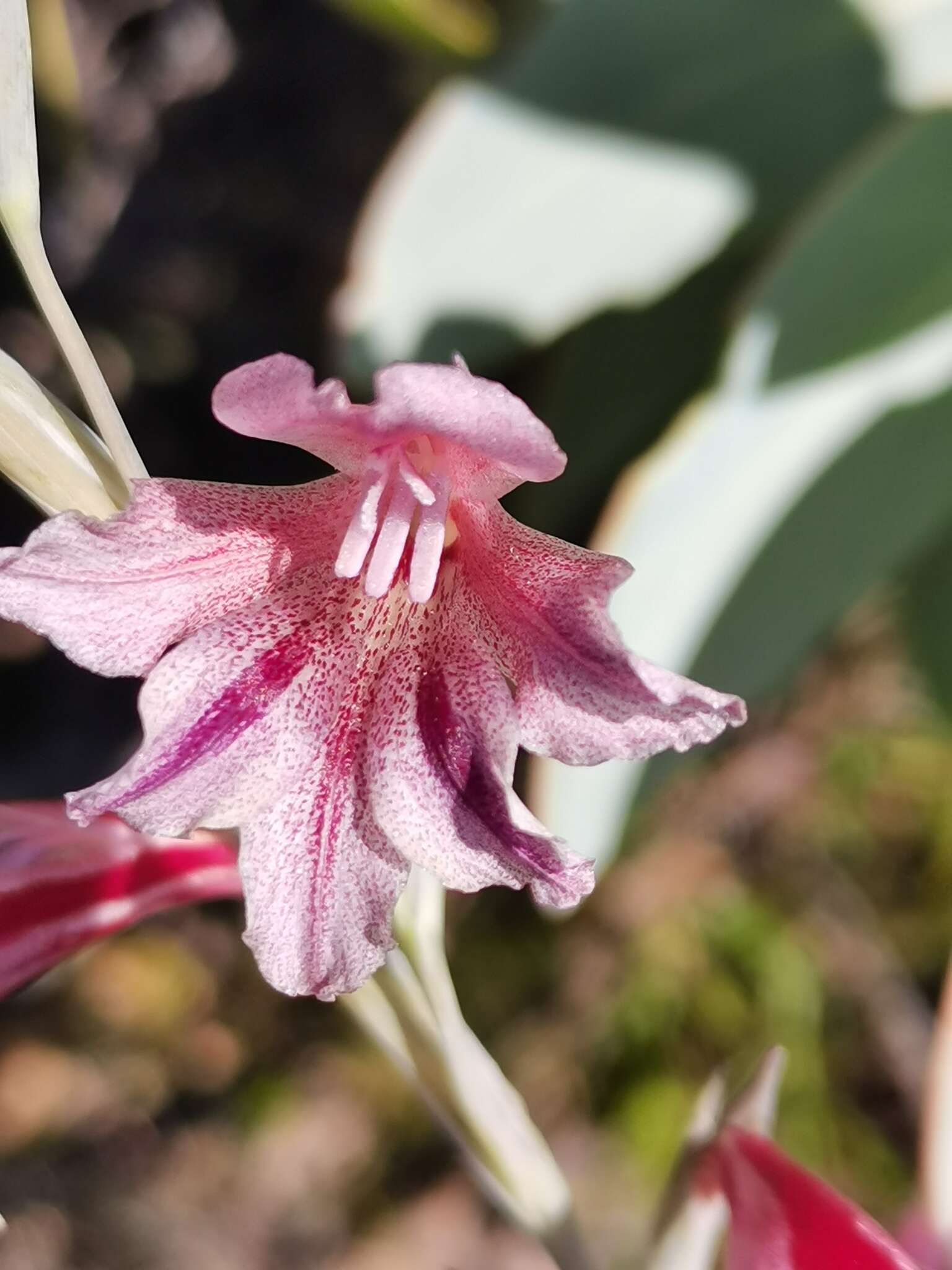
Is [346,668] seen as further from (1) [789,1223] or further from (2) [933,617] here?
(2) [933,617]

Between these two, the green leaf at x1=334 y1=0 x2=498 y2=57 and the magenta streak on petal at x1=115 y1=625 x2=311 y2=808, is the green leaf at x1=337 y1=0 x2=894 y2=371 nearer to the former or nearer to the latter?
the green leaf at x1=334 y1=0 x2=498 y2=57

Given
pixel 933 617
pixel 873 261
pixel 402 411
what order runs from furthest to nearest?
pixel 933 617 < pixel 873 261 < pixel 402 411

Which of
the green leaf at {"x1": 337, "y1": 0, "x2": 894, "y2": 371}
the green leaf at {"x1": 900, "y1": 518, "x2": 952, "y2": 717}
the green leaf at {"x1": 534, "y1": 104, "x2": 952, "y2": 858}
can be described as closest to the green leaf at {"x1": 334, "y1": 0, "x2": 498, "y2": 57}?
the green leaf at {"x1": 337, "y1": 0, "x2": 894, "y2": 371}

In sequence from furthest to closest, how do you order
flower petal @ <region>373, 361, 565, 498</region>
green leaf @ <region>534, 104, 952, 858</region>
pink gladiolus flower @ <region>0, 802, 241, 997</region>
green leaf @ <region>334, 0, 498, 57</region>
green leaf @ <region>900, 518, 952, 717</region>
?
green leaf @ <region>900, 518, 952, 717</region> < green leaf @ <region>334, 0, 498, 57</region> < green leaf @ <region>534, 104, 952, 858</region> < pink gladiolus flower @ <region>0, 802, 241, 997</region> < flower petal @ <region>373, 361, 565, 498</region>

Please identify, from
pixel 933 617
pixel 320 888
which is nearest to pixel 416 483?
pixel 320 888

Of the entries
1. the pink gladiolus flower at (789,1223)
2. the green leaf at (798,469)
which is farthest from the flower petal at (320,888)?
the green leaf at (798,469)

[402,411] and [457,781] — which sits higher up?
[402,411]

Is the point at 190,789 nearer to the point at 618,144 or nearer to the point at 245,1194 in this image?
the point at 618,144

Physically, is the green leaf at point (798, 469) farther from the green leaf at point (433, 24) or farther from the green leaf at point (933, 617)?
the green leaf at point (433, 24)
